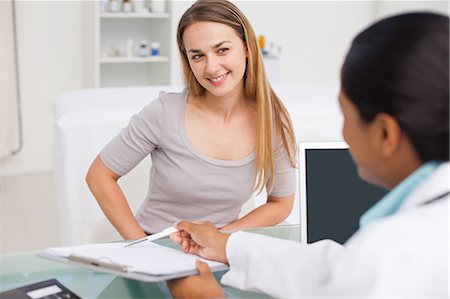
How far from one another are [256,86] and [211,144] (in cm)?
16

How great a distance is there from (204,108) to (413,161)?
2.64 ft

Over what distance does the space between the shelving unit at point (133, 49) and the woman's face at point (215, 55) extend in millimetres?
2018

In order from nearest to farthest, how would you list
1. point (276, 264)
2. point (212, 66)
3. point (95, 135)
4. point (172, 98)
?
point (276, 264) < point (212, 66) < point (172, 98) < point (95, 135)

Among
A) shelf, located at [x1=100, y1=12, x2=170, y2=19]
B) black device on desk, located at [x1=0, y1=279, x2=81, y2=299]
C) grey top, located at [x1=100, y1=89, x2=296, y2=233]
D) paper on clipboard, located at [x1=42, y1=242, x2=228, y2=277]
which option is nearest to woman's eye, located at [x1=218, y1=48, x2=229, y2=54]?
grey top, located at [x1=100, y1=89, x2=296, y2=233]

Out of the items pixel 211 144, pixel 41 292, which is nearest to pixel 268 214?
pixel 211 144

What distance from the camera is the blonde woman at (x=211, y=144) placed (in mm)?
1353

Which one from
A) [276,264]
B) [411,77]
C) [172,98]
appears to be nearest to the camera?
[411,77]

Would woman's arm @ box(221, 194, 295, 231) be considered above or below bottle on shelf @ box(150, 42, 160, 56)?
below

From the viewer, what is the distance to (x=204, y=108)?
143 centimetres

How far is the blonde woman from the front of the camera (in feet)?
4.44

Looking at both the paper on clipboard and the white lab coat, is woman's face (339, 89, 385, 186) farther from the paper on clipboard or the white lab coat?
the paper on clipboard

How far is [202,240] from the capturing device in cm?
104

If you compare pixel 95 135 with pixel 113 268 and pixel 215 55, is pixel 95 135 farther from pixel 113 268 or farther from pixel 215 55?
pixel 113 268

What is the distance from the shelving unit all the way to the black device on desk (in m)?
2.39
